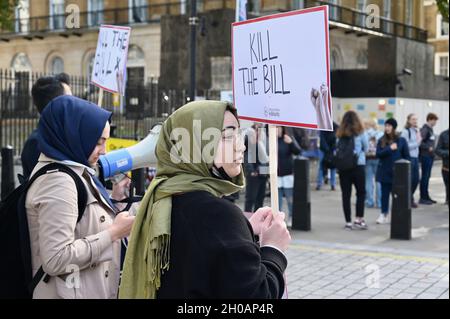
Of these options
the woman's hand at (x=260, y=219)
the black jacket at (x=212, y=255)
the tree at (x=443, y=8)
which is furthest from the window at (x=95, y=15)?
the black jacket at (x=212, y=255)

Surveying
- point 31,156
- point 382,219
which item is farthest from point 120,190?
point 382,219

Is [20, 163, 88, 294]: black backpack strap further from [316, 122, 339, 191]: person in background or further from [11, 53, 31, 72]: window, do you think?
[11, 53, 31, 72]: window

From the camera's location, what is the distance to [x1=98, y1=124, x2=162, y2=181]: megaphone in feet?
11.6

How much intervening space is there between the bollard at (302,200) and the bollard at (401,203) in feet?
4.28

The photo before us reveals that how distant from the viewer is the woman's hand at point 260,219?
260 cm

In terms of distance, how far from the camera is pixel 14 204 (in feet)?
9.96

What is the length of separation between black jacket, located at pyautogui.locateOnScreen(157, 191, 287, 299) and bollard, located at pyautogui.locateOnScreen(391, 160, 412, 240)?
7.71m

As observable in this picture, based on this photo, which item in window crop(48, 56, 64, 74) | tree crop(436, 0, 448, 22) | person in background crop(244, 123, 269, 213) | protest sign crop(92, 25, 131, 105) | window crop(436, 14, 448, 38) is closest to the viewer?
protest sign crop(92, 25, 131, 105)

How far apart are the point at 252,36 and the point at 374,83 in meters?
20.3

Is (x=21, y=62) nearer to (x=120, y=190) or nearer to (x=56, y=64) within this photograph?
(x=56, y=64)

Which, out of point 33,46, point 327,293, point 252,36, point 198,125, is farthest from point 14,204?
point 33,46

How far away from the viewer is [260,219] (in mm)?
2625

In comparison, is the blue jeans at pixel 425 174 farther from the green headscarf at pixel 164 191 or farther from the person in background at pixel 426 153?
the green headscarf at pixel 164 191

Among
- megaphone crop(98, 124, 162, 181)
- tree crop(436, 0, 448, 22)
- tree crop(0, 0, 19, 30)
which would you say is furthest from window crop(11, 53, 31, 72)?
megaphone crop(98, 124, 162, 181)
